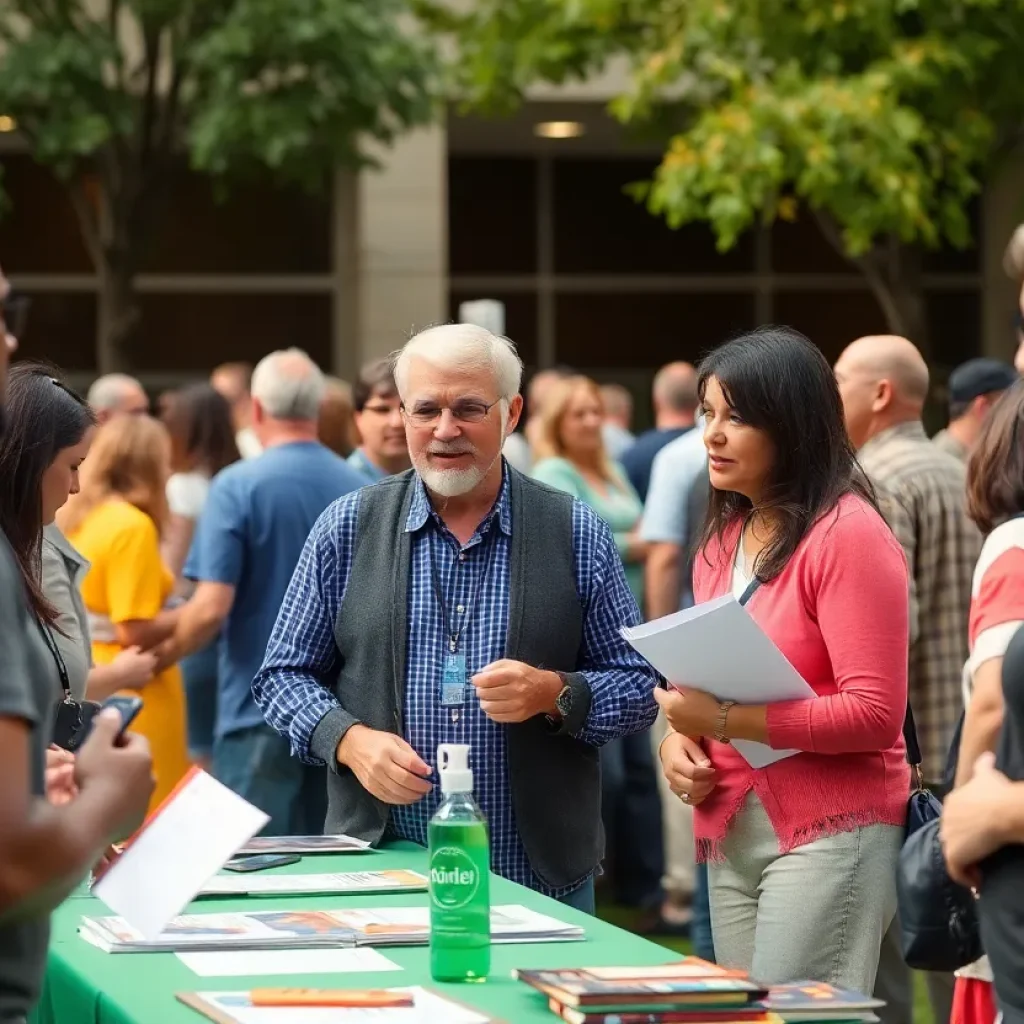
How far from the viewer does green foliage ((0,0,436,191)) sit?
15148 mm

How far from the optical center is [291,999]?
2.94 metres

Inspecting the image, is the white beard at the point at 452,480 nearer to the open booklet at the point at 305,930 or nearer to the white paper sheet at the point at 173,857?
the open booklet at the point at 305,930

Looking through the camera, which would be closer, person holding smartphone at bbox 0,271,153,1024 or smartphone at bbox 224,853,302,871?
person holding smartphone at bbox 0,271,153,1024

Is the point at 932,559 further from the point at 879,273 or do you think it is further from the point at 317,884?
the point at 879,273

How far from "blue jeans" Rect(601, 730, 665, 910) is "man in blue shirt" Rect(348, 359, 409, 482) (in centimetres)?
196

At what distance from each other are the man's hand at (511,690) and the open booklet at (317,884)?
0.37 m

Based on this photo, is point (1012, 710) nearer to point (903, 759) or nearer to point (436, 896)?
point (436, 896)

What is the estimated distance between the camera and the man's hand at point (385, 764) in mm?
4008

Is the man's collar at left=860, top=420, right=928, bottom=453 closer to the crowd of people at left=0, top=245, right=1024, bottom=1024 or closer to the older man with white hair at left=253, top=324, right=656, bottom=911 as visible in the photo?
the crowd of people at left=0, top=245, right=1024, bottom=1024

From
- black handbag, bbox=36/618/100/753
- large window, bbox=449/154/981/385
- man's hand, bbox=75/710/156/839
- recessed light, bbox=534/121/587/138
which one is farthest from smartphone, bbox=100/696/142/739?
large window, bbox=449/154/981/385

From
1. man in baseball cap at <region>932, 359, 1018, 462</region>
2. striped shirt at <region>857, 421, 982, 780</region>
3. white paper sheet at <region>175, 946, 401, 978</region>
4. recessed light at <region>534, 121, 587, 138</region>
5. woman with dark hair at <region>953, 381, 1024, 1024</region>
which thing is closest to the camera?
white paper sheet at <region>175, 946, 401, 978</region>

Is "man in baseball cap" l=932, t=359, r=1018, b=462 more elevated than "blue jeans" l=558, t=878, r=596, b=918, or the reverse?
"man in baseball cap" l=932, t=359, r=1018, b=462

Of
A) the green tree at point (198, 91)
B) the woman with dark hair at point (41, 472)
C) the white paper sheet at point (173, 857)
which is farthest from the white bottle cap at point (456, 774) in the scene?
the green tree at point (198, 91)

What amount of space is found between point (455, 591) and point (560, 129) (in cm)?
1823
